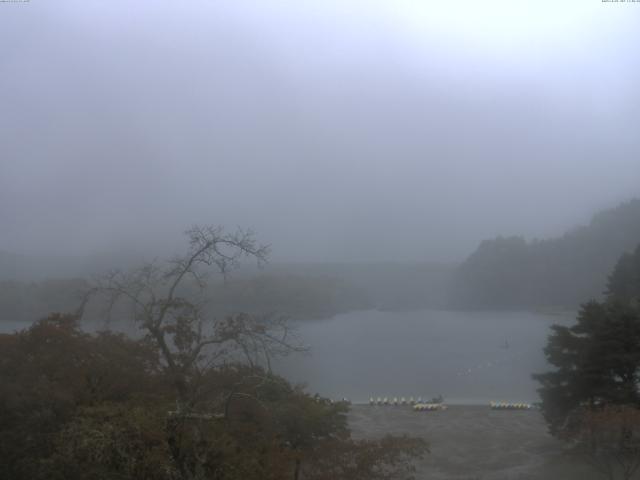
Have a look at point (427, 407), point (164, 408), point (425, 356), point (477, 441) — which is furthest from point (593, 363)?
point (425, 356)

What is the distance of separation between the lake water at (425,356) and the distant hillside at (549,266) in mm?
3378

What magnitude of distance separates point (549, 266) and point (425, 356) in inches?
1204

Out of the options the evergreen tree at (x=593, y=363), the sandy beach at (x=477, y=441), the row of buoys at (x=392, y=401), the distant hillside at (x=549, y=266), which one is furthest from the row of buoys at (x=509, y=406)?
the distant hillside at (x=549, y=266)

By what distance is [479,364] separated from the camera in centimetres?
4294

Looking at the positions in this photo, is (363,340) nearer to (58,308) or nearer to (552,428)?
(58,308)

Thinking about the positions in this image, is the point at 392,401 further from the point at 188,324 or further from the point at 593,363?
the point at 188,324

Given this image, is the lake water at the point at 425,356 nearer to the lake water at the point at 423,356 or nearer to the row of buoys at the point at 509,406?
the lake water at the point at 423,356

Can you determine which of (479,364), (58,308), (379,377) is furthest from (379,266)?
(58,308)

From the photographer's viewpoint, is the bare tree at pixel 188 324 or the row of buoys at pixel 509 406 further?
the row of buoys at pixel 509 406

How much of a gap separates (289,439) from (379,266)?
8717 centimetres

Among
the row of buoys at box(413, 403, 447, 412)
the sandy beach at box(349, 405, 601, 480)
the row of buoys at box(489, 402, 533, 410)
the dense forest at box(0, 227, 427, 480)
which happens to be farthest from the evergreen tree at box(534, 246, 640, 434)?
the dense forest at box(0, 227, 427, 480)

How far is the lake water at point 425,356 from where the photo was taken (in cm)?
3209

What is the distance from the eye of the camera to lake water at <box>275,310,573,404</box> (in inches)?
1264

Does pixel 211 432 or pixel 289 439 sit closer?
pixel 211 432
